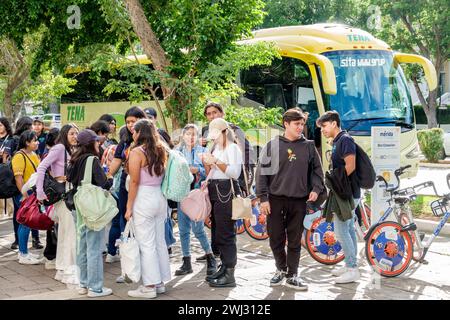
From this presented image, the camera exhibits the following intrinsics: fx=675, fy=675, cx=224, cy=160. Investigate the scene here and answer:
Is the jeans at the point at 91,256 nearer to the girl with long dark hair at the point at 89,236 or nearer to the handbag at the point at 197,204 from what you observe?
the girl with long dark hair at the point at 89,236

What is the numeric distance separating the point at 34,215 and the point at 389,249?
160 inches

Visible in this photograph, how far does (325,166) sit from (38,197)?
7.77m

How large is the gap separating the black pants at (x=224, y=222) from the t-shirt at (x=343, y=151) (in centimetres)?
119

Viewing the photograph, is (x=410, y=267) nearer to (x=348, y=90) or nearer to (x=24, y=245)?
(x=24, y=245)

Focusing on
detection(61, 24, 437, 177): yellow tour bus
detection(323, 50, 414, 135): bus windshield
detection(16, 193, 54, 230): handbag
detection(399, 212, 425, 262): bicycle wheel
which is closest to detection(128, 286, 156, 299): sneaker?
detection(16, 193, 54, 230): handbag

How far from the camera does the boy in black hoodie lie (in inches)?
269

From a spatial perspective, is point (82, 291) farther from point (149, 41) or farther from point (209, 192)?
point (149, 41)

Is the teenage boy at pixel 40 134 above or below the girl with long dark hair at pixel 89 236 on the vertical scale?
above

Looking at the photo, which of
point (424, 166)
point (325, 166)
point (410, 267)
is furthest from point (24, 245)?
point (424, 166)

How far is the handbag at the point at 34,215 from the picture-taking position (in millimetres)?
7871

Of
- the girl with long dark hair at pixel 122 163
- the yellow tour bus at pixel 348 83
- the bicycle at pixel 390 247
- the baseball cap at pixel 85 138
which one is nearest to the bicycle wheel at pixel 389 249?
the bicycle at pixel 390 247

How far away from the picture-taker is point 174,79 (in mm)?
10453

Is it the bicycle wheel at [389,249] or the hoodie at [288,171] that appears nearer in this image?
the hoodie at [288,171]

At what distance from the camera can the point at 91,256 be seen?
261 inches
